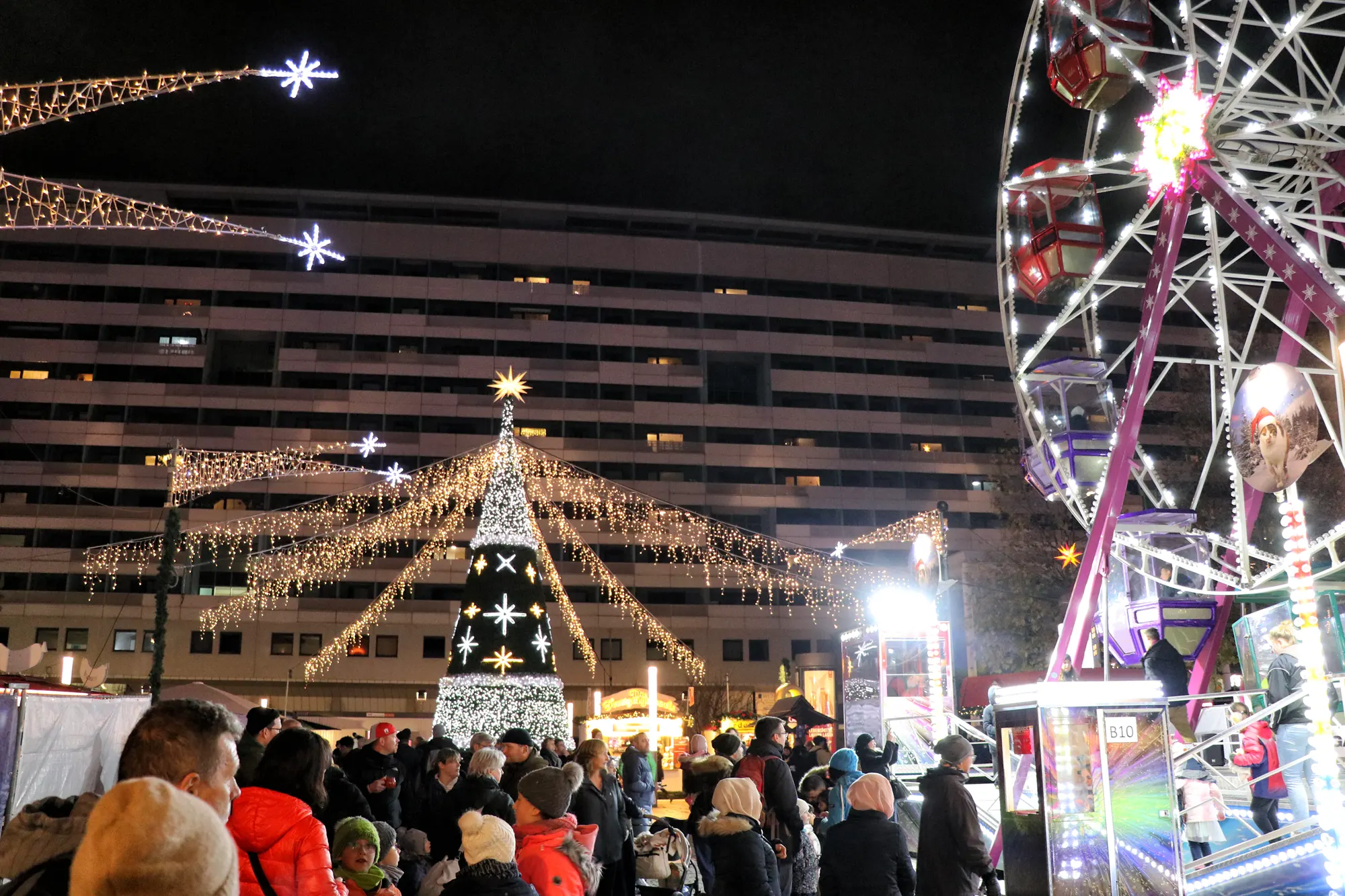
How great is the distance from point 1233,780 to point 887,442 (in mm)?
46904

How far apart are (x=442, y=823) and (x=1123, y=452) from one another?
7593 mm

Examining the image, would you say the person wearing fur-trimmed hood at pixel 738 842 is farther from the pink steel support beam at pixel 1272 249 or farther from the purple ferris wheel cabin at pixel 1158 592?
the purple ferris wheel cabin at pixel 1158 592

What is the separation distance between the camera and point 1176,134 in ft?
35.3

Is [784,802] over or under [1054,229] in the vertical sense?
under

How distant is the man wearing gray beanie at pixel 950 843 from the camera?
→ 5.84m

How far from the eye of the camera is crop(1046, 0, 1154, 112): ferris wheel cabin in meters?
12.8

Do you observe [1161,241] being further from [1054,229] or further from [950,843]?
[950,843]

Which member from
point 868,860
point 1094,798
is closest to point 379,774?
point 868,860

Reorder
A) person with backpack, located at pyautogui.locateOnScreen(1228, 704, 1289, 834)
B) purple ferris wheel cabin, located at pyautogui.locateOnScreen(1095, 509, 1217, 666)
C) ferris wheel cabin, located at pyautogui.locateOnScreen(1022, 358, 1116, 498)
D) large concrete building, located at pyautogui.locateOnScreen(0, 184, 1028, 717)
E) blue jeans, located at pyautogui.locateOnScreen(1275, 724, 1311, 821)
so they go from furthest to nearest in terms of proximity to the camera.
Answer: large concrete building, located at pyautogui.locateOnScreen(0, 184, 1028, 717)
purple ferris wheel cabin, located at pyautogui.locateOnScreen(1095, 509, 1217, 666)
ferris wheel cabin, located at pyautogui.locateOnScreen(1022, 358, 1116, 498)
person with backpack, located at pyautogui.locateOnScreen(1228, 704, 1289, 834)
blue jeans, located at pyautogui.locateOnScreen(1275, 724, 1311, 821)

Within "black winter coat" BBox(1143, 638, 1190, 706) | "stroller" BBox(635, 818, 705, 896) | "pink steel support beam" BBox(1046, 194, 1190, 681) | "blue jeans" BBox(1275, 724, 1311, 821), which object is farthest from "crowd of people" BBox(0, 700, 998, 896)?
"black winter coat" BBox(1143, 638, 1190, 706)

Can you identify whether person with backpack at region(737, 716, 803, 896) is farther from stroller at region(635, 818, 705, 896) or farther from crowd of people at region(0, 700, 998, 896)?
stroller at region(635, 818, 705, 896)

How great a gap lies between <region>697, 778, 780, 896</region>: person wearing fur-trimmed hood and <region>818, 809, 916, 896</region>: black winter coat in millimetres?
352

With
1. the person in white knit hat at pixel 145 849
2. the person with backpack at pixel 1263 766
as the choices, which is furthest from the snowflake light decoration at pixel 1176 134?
the person in white knit hat at pixel 145 849

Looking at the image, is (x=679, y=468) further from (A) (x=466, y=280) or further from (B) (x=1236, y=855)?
(B) (x=1236, y=855)
